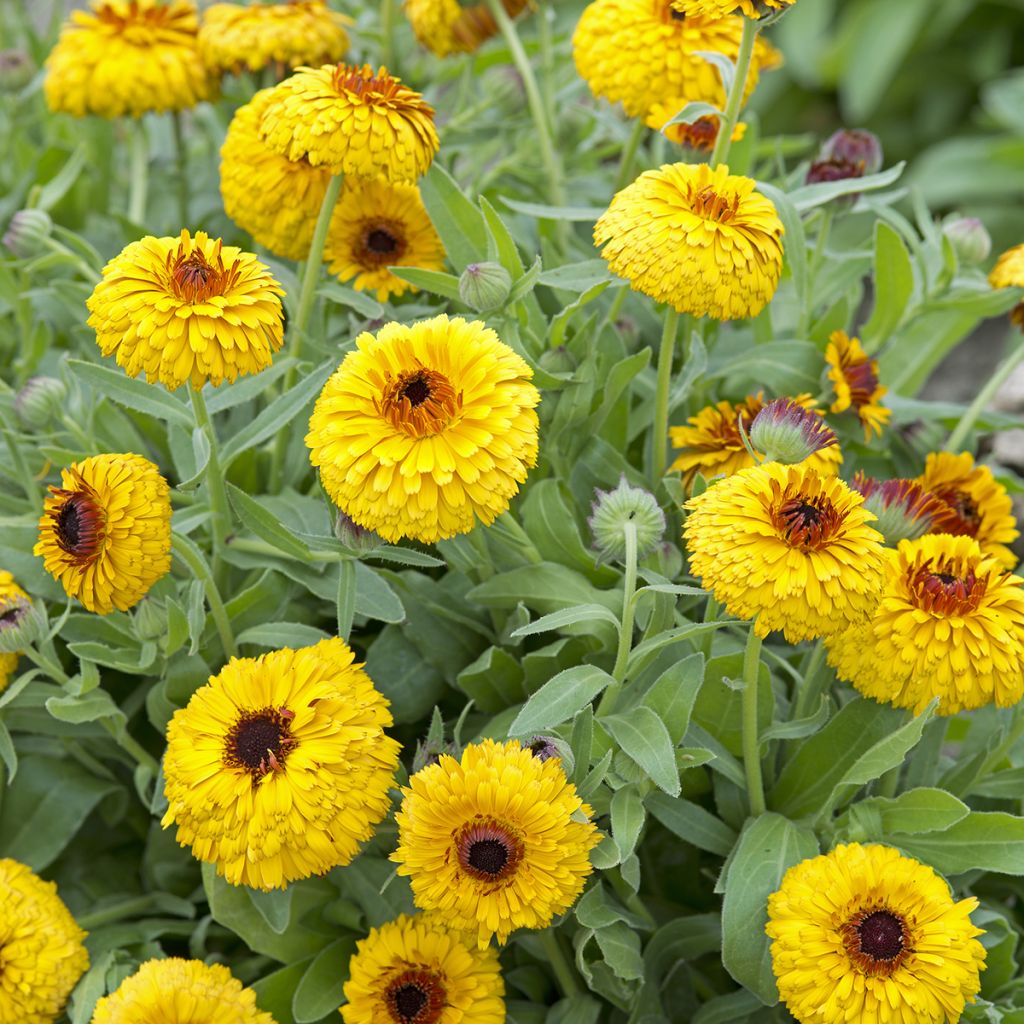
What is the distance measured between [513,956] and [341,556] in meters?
0.49

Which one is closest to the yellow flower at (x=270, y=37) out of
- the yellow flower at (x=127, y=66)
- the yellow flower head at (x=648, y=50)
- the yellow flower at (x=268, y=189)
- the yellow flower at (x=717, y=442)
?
the yellow flower at (x=127, y=66)

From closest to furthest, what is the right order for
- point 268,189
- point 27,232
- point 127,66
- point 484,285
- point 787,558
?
point 787,558
point 484,285
point 268,189
point 27,232
point 127,66

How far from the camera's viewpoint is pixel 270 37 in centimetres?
149

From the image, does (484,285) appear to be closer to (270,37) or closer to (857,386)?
(857,386)

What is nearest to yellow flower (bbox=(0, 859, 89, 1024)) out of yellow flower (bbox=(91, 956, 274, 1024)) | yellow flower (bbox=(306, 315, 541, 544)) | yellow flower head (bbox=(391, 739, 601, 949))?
yellow flower (bbox=(91, 956, 274, 1024))

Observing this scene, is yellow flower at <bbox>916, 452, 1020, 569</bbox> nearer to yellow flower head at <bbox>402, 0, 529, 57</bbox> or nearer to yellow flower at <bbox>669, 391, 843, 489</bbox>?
yellow flower at <bbox>669, 391, 843, 489</bbox>

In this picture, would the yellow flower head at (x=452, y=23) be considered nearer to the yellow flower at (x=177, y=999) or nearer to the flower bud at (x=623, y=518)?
the flower bud at (x=623, y=518)

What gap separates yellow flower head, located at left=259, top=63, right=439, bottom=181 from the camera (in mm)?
1101

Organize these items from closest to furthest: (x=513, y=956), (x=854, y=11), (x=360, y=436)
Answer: (x=360, y=436) < (x=513, y=956) < (x=854, y=11)

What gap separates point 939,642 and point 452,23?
92 centimetres

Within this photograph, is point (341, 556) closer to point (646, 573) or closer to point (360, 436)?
point (360, 436)

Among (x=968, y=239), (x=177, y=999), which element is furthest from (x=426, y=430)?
(x=968, y=239)

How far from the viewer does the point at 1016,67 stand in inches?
144

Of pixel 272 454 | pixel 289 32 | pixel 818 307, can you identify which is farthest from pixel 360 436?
pixel 818 307
